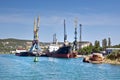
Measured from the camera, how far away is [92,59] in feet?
475

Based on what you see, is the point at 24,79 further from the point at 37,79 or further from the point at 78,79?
the point at 78,79

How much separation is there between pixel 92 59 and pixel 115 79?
7893 centimetres

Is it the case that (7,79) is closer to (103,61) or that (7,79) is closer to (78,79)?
(78,79)

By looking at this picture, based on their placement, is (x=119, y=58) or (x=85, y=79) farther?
(x=119, y=58)

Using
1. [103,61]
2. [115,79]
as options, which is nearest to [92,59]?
[103,61]

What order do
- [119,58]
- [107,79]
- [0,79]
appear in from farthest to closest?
[119,58], [107,79], [0,79]

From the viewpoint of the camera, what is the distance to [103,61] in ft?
463

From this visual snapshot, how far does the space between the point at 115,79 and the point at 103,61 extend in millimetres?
75567

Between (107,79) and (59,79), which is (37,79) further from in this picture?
(107,79)

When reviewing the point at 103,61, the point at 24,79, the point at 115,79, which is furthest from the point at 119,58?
the point at 24,79

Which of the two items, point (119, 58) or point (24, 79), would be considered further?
point (119, 58)

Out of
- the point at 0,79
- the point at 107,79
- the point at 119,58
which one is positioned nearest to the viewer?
the point at 0,79

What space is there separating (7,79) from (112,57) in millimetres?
90385

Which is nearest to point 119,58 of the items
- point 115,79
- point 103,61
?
point 103,61
